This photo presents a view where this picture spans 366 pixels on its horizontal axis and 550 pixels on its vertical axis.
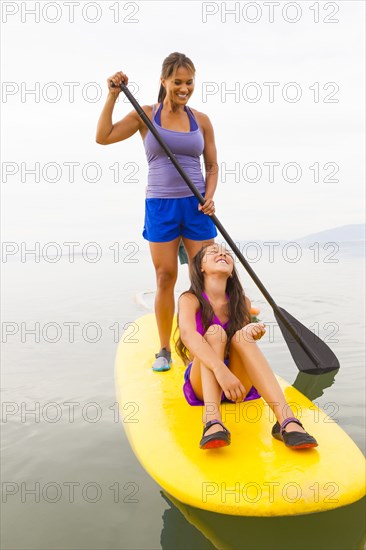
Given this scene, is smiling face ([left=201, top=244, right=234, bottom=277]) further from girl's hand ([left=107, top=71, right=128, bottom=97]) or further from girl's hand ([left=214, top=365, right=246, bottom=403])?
girl's hand ([left=107, top=71, right=128, bottom=97])

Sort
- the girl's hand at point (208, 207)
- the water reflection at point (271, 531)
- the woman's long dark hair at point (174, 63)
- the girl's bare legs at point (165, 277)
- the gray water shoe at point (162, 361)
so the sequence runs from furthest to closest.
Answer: the gray water shoe at point (162, 361), the girl's bare legs at point (165, 277), the girl's hand at point (208, 207), the woman's long dark hair at point (174, 63), the water reflection at point (271, 531)

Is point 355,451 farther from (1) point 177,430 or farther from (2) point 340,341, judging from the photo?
(2) point 340,341

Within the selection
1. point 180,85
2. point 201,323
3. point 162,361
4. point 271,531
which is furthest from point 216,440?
point 180,85

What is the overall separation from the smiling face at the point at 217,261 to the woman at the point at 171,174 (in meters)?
0.47

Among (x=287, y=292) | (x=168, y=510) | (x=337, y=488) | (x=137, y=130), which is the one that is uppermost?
(x=137, y=130)

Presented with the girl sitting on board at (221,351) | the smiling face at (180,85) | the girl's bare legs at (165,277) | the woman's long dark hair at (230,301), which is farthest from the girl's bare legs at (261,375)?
the smiling face at (180,85)

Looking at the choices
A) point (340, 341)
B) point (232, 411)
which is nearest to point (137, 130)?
point (232, 411)

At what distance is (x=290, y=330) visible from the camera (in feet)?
10.7

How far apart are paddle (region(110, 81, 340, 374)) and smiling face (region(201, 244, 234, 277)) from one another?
39 cm

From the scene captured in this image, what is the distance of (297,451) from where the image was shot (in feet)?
7.14

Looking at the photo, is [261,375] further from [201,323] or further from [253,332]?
[201,323]

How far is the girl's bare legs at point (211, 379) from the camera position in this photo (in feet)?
7.36

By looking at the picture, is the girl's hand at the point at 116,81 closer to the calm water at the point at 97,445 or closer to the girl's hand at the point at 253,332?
the girl's hand at the point at 253,332

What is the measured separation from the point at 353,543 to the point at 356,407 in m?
1.39
